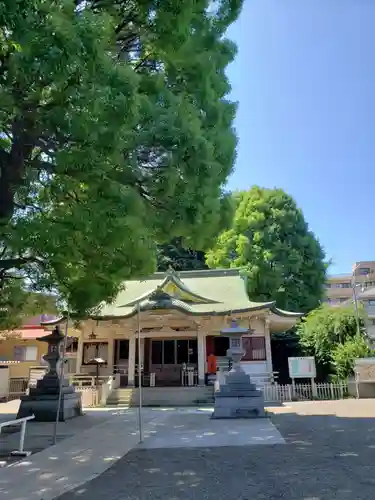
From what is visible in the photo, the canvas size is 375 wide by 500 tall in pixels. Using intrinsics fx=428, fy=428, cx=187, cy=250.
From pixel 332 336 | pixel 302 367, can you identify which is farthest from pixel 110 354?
pixel 332 336

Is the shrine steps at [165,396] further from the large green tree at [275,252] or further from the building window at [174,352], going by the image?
the large green tree at [275,252]

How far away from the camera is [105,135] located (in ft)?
18.4

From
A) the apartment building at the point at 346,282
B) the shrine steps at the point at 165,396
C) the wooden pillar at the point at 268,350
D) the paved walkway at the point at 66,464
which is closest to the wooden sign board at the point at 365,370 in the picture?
the wooden pillar at the point at 268,350

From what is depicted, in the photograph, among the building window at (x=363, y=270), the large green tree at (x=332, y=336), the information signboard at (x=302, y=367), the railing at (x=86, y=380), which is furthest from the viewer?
the building window at (x=363, y=270)

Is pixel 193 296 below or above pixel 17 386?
above

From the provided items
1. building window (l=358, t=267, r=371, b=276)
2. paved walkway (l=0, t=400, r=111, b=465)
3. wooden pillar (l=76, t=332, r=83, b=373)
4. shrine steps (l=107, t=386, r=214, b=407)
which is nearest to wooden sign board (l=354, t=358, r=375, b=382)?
shrine steps (l=107, t=386, r=214, b=407)

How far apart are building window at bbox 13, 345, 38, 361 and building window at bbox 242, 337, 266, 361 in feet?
41.3

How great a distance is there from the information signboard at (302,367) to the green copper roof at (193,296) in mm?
2302

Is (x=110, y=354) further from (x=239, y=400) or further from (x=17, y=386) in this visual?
(x=239, y=400)

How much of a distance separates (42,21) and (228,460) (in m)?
6.25

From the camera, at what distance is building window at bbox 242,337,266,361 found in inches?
770

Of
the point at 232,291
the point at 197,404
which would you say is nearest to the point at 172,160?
the point at 197,404

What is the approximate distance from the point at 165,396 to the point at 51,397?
249 inches

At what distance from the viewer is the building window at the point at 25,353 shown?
24844mm
